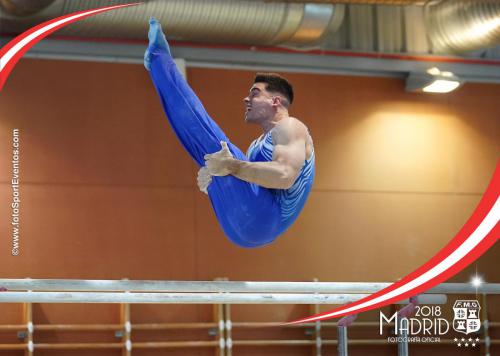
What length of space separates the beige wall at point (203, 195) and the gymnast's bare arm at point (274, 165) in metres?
5.20

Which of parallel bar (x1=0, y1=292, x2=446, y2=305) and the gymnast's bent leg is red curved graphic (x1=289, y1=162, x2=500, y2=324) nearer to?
parallel bar (x1=0, y1=292, x2=446, y2=305)

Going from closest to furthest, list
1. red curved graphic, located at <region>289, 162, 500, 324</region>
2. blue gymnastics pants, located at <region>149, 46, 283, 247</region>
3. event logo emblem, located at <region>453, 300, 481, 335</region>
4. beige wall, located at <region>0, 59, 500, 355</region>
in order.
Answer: blue gymnastics pants, located at <region>149, 46, 283, 247</region> < red curved graphic, located at <region>289, 162, 500, 324</region> < beige wall, located at <region>0, 59, 500, 355</region> < event logo emblem, located at <region>453, 300, 481, 335</region>

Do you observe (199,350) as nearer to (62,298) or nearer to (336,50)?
(336,50)

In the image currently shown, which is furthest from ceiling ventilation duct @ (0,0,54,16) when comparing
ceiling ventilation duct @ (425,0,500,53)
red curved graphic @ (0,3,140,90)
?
ceiling ventilation duct @ (425,0,500,53)

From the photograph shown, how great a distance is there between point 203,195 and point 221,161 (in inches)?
214

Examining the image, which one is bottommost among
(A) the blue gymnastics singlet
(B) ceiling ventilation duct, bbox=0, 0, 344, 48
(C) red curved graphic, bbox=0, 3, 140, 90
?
(A) the blue gymnastics singlet

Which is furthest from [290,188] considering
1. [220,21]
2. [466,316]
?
[466,316]

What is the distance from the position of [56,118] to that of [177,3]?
181 cm

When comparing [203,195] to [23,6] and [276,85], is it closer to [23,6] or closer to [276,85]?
[23,6]

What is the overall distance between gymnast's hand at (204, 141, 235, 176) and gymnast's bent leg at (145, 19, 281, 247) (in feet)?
0.24

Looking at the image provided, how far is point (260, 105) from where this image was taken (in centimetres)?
523

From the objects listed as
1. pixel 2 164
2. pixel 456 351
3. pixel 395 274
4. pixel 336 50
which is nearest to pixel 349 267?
pixel 395 274

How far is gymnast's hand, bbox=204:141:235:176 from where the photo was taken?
4.89m

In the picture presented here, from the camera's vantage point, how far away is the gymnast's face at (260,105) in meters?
5.23
